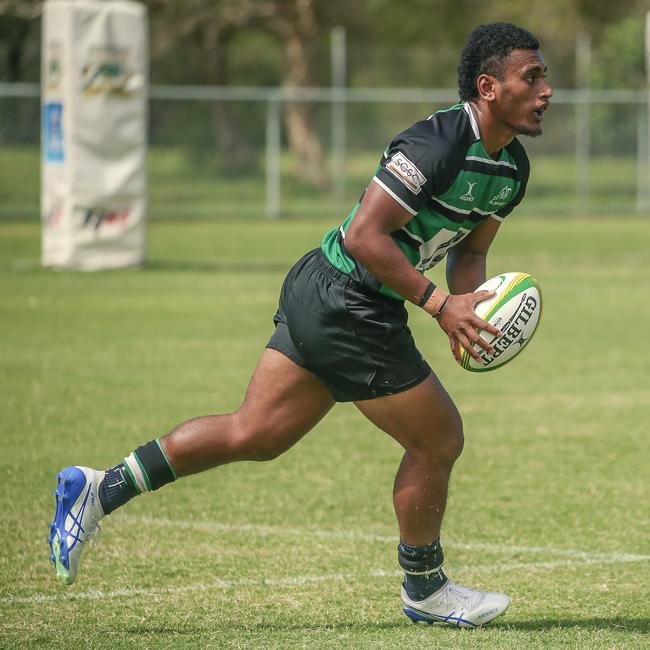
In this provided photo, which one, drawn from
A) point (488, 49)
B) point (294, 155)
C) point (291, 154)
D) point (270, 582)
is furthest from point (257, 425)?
point (291, 154)

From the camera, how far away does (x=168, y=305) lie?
15727 millimetres

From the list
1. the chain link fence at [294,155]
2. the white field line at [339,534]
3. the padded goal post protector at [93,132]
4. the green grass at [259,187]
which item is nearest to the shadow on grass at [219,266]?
the padded goal post protector at [93,132]

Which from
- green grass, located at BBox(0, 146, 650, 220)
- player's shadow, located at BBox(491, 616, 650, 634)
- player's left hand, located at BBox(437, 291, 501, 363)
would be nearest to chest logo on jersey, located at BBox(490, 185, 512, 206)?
player's left hand, located at BBox(437, 291, 501, 363)

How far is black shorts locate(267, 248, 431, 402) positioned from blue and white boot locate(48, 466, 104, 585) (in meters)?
0.91

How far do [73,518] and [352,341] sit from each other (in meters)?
1.23

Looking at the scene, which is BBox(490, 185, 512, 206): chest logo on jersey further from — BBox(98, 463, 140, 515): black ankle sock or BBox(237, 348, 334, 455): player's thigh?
BBox(98, 463, 140, 515): black ankle sock

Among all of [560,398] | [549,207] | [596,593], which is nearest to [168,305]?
[560,398]

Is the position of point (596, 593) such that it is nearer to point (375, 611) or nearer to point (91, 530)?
point (375, 611)

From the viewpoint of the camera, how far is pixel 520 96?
5.05 meters

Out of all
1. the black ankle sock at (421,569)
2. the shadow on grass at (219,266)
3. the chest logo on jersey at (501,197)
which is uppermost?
the chest logo on jersey at (501,197)

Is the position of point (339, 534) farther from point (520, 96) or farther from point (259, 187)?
point (259, 187)

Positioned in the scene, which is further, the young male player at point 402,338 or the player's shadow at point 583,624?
the player's shadow at point 583,624

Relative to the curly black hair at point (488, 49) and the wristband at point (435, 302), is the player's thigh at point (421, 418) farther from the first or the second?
the curly black hair at point (488, 49)

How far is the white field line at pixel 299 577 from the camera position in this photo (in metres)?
5.64
